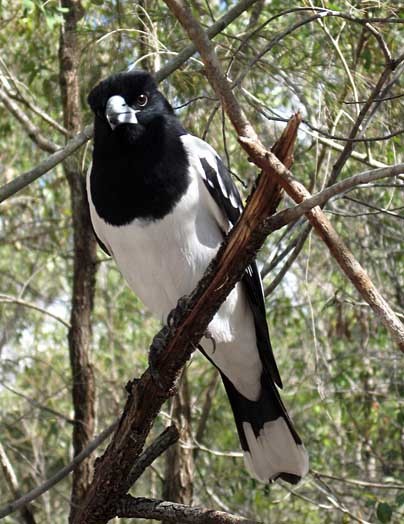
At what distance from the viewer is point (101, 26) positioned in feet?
15.8

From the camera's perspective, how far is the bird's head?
3338 millimetres

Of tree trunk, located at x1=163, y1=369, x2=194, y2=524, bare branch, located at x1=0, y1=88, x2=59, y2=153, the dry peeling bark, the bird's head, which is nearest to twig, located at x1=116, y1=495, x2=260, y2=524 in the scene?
the dry peeling bark

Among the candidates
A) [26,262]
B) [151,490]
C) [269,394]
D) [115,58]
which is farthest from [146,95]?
[26,262]

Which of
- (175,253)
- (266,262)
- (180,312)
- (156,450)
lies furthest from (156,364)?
(266,262)

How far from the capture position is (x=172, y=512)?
2.85 m

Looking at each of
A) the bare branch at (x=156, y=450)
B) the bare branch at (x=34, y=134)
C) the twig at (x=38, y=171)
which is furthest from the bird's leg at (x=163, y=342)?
the bare branch at (x=34, y=134)

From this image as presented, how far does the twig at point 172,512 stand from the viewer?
9.15 feet

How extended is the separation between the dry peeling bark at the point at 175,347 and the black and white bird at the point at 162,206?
42 cm

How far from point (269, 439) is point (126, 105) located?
4.73ft

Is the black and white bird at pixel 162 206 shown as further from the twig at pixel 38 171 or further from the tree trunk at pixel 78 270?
the tree trunk at pixel 78 270

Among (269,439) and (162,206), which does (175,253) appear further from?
(269,439)

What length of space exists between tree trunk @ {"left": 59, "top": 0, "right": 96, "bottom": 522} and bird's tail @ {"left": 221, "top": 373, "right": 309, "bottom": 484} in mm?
1348

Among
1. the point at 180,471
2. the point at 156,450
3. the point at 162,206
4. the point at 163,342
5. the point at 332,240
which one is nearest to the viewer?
the point at 332,240

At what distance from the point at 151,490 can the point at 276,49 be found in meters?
3.38
